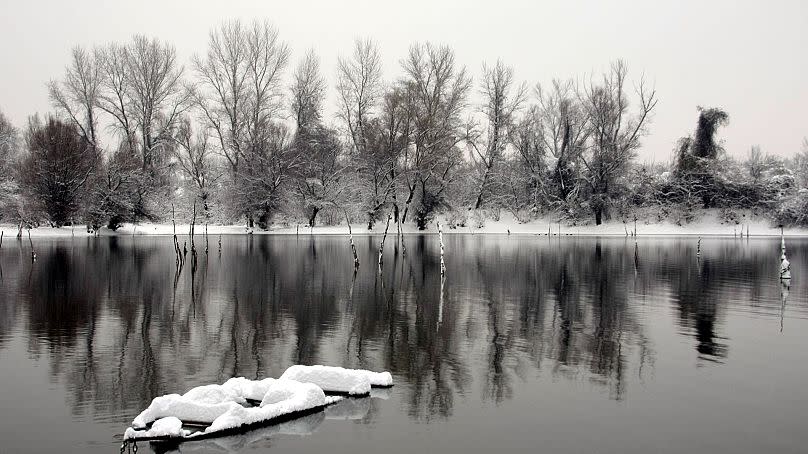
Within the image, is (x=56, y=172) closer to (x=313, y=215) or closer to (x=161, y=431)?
(x=313, y=215)

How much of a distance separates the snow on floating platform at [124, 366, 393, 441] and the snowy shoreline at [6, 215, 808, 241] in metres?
55.5

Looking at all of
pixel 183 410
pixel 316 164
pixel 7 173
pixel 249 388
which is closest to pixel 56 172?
pixel 7 173

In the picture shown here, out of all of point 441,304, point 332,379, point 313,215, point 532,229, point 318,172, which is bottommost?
point 332,379

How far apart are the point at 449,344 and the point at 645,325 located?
20.9 feet

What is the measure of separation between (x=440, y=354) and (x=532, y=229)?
205 ft

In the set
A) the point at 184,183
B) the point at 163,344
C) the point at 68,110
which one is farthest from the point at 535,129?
the point at 163,344

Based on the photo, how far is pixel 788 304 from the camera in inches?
851

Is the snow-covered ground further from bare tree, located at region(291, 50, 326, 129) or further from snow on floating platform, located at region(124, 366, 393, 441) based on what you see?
snow on floating platform, located at region(124, 366, 393, 441)

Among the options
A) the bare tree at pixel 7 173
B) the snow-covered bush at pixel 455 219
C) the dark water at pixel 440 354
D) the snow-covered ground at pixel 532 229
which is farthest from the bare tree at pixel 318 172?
the dark water at pixel 440 354

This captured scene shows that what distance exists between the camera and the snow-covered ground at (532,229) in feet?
220

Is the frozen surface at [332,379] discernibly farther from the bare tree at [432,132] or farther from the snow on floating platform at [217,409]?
the bare tree at [432,132]

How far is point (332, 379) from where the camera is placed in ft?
36.6

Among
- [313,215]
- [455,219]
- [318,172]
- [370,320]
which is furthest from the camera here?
[455,219]

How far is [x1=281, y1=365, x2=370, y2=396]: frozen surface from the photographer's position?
11.1m
